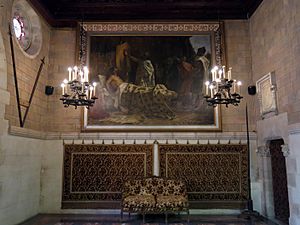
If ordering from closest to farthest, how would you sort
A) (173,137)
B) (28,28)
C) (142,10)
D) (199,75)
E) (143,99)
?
1. (28,28)
2. (173,137)
3. (143,99)
4. (199,75)
5. (142,10)

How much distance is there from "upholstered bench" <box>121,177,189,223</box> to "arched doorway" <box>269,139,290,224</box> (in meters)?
1.97

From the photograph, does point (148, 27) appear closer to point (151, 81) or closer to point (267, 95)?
point (151, 81)

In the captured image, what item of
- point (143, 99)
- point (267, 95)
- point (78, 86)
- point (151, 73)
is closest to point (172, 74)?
point (151, 73)

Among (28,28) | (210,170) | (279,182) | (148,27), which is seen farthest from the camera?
(148,27)

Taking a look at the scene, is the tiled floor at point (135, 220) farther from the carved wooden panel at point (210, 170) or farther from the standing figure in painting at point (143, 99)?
the standing figure in painting at point (143, 99)

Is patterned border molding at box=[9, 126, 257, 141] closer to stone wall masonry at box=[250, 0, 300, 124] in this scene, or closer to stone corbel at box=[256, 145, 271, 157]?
stone corbel at box=[256, 145, 271, 157]

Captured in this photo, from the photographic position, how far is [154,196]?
652 centimetres

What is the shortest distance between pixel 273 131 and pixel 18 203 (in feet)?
18.0

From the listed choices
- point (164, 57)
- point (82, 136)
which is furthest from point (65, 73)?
point (164, 57)

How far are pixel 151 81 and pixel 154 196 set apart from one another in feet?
9.43

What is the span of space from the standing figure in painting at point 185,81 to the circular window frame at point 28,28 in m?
3.58

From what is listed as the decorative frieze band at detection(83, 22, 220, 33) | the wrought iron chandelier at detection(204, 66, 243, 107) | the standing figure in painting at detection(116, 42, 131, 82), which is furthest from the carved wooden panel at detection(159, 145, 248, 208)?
the decorative frieze band at detection(83, 22, 220, 33)

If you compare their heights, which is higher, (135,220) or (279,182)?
(279,182)

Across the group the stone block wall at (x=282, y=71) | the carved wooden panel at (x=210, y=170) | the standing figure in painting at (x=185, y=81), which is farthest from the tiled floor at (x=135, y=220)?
the standing figure in painting at (x=185, y=81)
